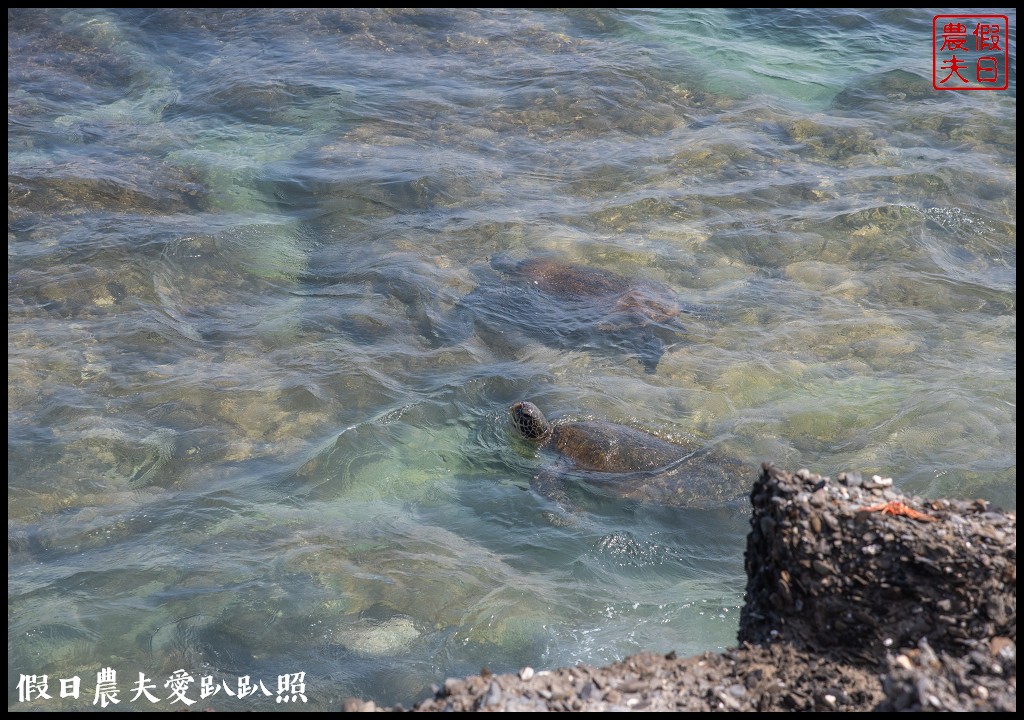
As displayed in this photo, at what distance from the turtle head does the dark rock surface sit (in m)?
2.43

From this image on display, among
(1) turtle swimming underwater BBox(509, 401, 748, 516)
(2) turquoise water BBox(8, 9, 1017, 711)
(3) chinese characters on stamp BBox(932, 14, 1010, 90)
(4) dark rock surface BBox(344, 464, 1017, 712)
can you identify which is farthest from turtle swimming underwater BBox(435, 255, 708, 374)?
(3) chinese characters on stamp BBox(932, 14, 1010, 90)

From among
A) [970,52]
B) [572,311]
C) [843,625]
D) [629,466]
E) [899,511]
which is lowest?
[629,466]

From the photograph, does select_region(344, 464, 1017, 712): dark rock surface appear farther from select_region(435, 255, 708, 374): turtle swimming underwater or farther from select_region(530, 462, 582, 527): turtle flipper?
select_region(435, 255, 708, 374): turtle swimming underwater

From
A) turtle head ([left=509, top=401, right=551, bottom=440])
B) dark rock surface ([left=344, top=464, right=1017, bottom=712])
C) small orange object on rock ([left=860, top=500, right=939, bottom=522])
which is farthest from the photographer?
turtle head ([left=509, top=401, right=551, bottom=440])

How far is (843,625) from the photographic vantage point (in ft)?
9.82

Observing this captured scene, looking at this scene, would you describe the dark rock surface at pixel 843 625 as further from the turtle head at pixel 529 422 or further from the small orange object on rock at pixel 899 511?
the turtle head at pixel 529 422

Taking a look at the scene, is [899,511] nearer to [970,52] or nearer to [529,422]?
[529,422]

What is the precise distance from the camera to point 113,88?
10711 mm

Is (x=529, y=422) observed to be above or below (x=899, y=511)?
below

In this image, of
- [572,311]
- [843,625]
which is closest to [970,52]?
[572,311]

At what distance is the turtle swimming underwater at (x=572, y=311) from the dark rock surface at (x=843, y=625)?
3.47 metres

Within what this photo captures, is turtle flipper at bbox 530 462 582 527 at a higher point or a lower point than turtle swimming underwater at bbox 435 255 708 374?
lower

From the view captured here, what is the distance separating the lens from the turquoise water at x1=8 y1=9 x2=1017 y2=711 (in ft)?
14.4

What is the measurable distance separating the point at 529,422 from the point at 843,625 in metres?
2.69
